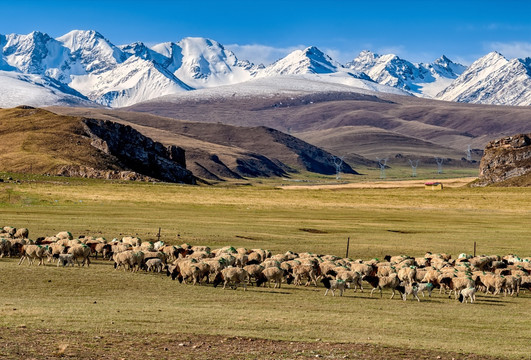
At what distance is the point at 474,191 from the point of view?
14588cm

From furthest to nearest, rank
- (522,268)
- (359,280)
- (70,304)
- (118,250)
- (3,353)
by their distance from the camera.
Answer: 1. (118,250)
2. (522,268)
3. (359,280)
4. (70,304)
5. (3,353)

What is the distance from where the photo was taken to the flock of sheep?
1471 inches

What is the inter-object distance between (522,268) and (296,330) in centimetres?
2114

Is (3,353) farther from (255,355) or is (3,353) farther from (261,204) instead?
(261,204)

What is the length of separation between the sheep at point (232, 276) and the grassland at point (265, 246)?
0.72 m

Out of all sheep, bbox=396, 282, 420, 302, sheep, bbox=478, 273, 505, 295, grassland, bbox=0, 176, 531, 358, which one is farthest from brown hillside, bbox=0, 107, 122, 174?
sheep, bbox=478, 273, 505, 295

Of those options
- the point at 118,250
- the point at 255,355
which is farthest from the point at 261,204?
the point at 255,355

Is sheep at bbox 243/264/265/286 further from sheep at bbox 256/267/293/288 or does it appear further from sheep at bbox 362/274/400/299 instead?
sheep at bbox 362/274/400/299

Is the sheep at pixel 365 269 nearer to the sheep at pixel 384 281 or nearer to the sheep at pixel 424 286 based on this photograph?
the sheep at pixel 384 281

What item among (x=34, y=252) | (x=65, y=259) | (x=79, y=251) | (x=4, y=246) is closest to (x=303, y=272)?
(x=79, y=251)

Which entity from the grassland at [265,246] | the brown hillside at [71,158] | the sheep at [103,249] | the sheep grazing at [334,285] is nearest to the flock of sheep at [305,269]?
the sheep grazing at [334,285]

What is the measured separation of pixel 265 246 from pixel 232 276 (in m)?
19.9

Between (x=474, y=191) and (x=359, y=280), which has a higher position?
(x=474, y=191)

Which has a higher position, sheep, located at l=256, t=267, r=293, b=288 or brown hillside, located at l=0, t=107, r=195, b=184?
brown hillside, located at l=0, t=107, r=195, b=184
